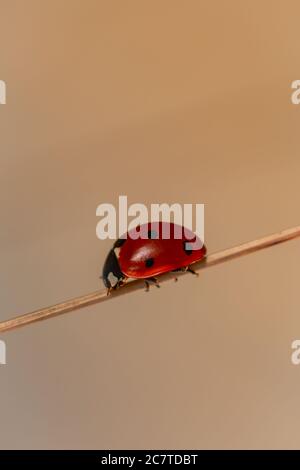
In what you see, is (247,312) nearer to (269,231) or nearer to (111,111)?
(269,231)

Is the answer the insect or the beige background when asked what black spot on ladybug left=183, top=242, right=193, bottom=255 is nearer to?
the insect

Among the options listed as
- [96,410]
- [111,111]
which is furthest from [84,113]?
[96,410]

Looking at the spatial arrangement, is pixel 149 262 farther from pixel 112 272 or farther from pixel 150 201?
pixel 150 201

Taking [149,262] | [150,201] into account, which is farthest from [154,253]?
[150,201]

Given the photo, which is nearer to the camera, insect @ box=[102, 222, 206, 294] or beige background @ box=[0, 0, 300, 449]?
insect @ box=[102, 222, 206, 294]

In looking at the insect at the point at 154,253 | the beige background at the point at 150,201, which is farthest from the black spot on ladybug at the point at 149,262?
the beige background at the point at 150,201

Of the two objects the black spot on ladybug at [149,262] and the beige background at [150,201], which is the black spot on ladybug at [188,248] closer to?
the black spot on ladybug at [149,262]

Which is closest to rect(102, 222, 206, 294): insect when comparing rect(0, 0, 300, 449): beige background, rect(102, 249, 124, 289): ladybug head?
rect(102, 249, 124, 289): ladybug head
